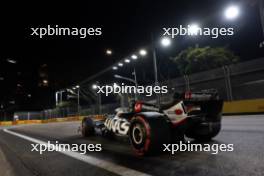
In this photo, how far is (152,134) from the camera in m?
3.36

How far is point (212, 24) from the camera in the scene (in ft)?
95.5

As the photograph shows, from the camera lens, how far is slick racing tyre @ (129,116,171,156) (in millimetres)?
3381

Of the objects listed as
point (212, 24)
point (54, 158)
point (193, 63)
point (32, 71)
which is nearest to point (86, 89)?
point (32, 71)

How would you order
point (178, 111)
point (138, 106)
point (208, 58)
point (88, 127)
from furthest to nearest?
point (208, 58)
point (88, 127)
point (138, 106)
point (178, 111)

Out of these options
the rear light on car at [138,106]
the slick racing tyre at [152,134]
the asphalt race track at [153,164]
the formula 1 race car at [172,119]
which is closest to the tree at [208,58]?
the formula 1 race car at [172,119]

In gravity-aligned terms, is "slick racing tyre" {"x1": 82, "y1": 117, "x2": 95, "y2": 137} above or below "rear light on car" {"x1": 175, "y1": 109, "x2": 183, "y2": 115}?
below

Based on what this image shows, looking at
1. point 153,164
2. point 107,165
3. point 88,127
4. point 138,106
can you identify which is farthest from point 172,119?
point 88,127

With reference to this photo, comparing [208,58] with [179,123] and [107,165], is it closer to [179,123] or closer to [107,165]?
[179,123]

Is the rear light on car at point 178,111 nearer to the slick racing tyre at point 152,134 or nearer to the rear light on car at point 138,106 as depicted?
the slick racing tyre at point 152,134

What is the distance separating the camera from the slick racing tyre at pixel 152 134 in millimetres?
3381

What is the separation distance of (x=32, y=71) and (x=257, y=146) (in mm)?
58231

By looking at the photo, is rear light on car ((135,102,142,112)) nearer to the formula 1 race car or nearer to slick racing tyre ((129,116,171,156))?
the formula 1 race car

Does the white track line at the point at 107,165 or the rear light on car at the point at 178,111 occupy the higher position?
the rear light on car at the point at 178,111

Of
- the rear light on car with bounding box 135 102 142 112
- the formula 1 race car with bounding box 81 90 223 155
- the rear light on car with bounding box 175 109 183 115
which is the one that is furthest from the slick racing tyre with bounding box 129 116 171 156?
the rear light on car with bounding box 135 102 142 112
